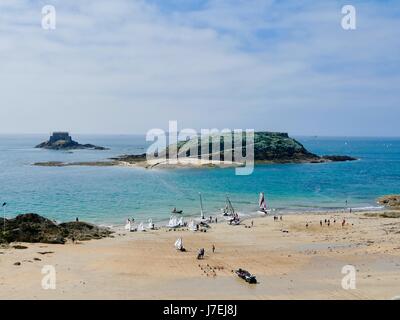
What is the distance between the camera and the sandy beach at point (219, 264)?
2522cm

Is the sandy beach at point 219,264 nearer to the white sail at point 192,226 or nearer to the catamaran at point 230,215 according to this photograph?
the white sail at point 192,226

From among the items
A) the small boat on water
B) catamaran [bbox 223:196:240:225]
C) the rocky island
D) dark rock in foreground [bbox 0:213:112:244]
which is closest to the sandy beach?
the small boat on water

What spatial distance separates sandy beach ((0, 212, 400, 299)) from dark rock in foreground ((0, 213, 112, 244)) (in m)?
1.73

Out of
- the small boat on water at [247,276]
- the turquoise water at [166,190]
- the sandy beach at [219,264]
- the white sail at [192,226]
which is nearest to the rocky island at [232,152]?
the turquoise water at [166,190]

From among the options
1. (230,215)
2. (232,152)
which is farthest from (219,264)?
(232,152)

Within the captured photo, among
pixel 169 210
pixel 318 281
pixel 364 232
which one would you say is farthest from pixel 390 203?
pixel 318 281

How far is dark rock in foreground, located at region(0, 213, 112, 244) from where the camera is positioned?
39.3 meters

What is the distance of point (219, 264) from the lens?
3259 cm

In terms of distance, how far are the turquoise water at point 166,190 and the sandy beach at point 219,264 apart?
14.2 meters

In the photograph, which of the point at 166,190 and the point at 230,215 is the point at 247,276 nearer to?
the point at 230,215

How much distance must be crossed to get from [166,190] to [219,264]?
46.8 m

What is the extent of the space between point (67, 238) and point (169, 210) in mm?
20274

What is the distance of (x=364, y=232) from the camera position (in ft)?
148
